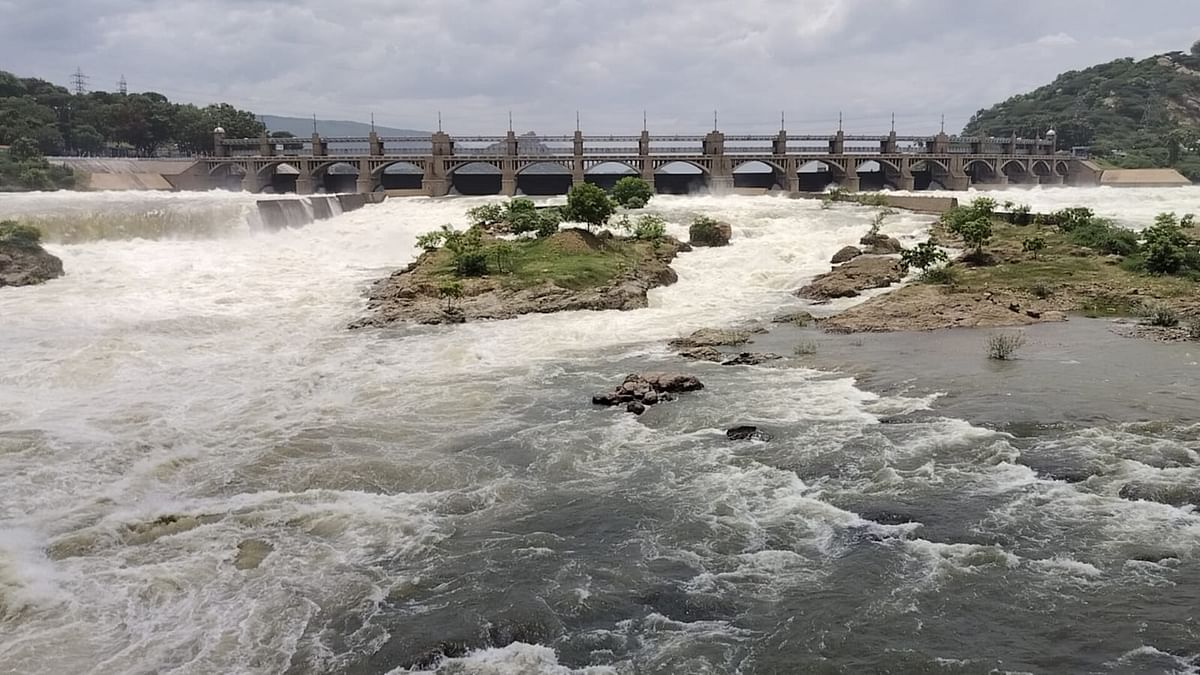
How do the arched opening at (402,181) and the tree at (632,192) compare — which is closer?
the tree at (632,192)

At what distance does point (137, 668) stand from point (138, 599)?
1.45 metres

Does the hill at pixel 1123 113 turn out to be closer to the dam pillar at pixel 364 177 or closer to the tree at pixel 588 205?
the dam pillar at pixel 364 177

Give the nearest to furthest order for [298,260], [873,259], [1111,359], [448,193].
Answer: [1111,359] < [873,259] < [298,260] < [448,193]

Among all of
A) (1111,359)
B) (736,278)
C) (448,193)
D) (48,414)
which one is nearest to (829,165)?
(448,193)

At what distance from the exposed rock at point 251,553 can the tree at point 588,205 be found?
25.6 meters

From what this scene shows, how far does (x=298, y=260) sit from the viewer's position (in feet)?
123

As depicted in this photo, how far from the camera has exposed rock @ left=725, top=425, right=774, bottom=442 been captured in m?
14.3

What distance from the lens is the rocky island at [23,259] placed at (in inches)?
1181

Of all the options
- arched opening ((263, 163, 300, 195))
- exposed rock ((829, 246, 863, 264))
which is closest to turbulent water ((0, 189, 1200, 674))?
exposed rock ((829, 246, 863, 264))

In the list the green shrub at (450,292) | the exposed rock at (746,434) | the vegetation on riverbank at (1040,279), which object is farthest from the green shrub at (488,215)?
the exposed rock at (746,434)

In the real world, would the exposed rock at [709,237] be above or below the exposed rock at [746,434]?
above

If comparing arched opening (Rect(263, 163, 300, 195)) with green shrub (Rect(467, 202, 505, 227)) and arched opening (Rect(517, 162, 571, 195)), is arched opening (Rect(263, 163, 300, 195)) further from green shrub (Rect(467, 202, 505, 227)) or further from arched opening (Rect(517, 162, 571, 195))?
green shrub (Rect(467, 202, 505, 227))

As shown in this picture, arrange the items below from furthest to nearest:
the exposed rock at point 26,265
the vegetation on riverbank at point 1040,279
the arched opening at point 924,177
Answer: the arched opening at point 924,177 < the exposed rock at point 26,265 < the vegetation on riverbank at point 1040,279

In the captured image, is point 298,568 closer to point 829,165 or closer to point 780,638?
point 780,638
